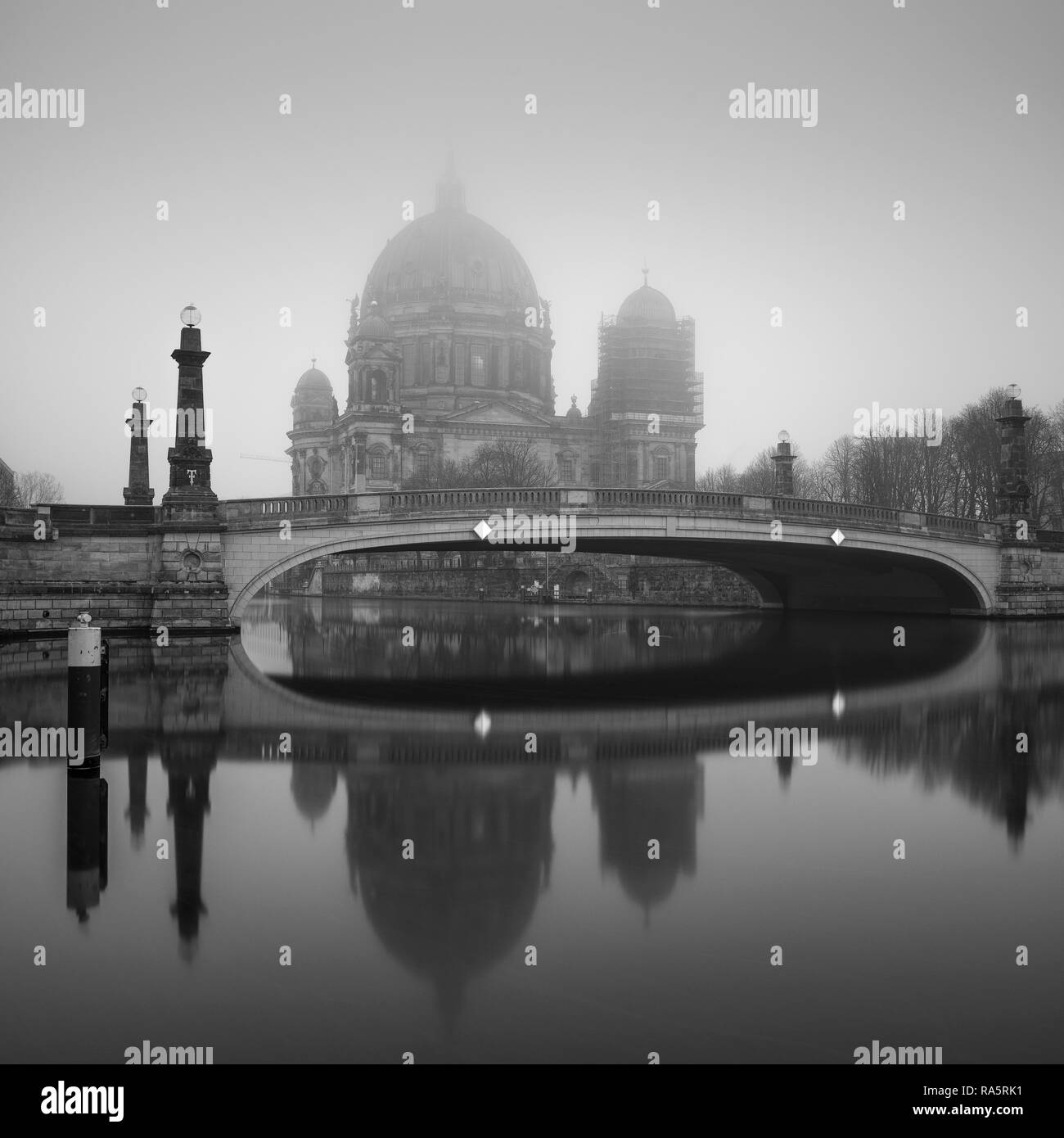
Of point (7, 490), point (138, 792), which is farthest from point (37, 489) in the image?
point (138, 792)

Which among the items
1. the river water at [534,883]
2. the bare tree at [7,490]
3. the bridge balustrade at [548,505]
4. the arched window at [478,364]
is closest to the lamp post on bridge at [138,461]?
the bridge balustrade at [548,505]

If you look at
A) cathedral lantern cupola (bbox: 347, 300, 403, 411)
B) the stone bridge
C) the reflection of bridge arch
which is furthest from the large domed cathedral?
the stone bridge

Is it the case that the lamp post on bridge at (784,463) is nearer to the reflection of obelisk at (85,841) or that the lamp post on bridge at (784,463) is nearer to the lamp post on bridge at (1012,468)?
the lamp post on bridge at (1012,468)

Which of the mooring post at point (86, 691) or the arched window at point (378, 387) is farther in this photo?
the arched window at point (378, 387)

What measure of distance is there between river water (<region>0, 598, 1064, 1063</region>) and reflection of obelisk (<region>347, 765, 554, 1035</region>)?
0.03 meters

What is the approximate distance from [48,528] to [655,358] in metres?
68.4

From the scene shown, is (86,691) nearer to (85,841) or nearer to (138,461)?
(85,841)

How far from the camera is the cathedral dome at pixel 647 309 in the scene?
89312 millimetres

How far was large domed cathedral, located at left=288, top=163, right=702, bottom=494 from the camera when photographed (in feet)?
281

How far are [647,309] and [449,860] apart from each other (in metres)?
86.3

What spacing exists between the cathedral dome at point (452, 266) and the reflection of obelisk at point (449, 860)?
81106 mm

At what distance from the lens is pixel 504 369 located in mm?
89188

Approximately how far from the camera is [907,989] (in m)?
5.07

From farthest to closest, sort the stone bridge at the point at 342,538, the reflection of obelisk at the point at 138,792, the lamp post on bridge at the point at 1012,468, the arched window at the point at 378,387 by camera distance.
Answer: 1. the arched window at the point at 378,387
2. the lamp post on bridge at the point at 1012,468
3. the stone bridge at the point at 342,538
4. the reflection of obelisk at the point at 138,792
